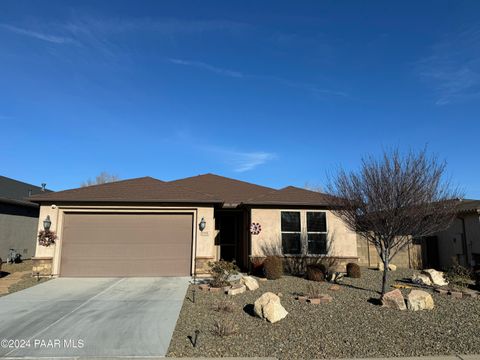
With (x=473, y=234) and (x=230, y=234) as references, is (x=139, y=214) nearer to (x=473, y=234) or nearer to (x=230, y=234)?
(x=230, y=234)

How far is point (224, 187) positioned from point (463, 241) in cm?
1195

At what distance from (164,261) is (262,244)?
3940mm

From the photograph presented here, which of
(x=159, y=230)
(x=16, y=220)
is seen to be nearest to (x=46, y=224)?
(x=159, y=230)

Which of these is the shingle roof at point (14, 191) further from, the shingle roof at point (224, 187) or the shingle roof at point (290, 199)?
the shingle roof at point (290, 199)

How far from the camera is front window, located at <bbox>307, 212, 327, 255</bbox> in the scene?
1391 centimetres

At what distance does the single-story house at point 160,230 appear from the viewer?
12.9 m

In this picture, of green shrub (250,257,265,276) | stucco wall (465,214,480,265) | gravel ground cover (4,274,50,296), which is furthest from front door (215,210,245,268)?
stucco wall (465,214,480,265)

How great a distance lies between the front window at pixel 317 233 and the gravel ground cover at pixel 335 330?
4796mm

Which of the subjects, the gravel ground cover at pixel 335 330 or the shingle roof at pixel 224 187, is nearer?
the gravel ground cover at pixel 335 330

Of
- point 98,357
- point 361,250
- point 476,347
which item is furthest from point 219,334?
point 361,250

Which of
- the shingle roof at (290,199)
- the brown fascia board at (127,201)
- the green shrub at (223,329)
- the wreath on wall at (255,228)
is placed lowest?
the green shrub at (223,329)

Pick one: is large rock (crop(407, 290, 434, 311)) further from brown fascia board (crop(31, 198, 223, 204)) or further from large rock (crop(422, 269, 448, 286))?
brown fascia board (crop(31, 198, 223, 204))

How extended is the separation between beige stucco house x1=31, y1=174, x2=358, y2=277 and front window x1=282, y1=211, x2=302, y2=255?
40 millimetres

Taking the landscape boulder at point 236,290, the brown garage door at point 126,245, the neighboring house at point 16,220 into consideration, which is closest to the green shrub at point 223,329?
the landscape boulder at point 236,290
